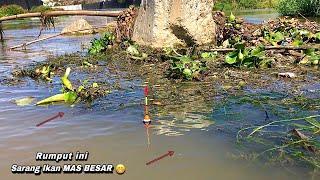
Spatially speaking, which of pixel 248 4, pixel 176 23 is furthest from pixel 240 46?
pixel 248 4

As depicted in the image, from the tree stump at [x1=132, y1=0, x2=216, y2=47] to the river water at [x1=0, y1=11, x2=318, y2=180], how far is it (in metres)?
5.36

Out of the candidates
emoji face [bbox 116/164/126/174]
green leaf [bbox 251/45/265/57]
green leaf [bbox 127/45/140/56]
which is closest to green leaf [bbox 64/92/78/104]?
emoji face [bbox 116/164/126/174]

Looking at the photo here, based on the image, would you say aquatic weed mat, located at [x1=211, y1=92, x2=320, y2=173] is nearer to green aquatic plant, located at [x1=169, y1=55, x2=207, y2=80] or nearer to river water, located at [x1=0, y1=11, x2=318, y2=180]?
river water, located at [x1=0, y1=11, x2=318, y2=180]

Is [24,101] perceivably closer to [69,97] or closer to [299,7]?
[69,97]

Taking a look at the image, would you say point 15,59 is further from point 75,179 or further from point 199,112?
point 75,179

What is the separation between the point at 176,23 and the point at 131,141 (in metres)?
7.40

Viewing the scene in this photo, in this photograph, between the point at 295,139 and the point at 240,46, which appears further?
the point at 240,46

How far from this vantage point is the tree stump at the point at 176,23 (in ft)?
37.8

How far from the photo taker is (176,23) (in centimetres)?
1161

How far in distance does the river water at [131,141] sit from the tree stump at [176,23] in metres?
5.36

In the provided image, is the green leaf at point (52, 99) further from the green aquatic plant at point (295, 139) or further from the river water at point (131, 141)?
the green aquatic plant at point (295, 139)

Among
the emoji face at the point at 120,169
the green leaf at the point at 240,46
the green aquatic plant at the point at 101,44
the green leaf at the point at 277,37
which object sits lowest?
the green aquatic plant at the point at 101,44

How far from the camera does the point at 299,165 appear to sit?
3.78 meters

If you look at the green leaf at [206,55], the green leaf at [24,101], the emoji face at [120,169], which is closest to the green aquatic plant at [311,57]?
the green leaf at [206,55]
